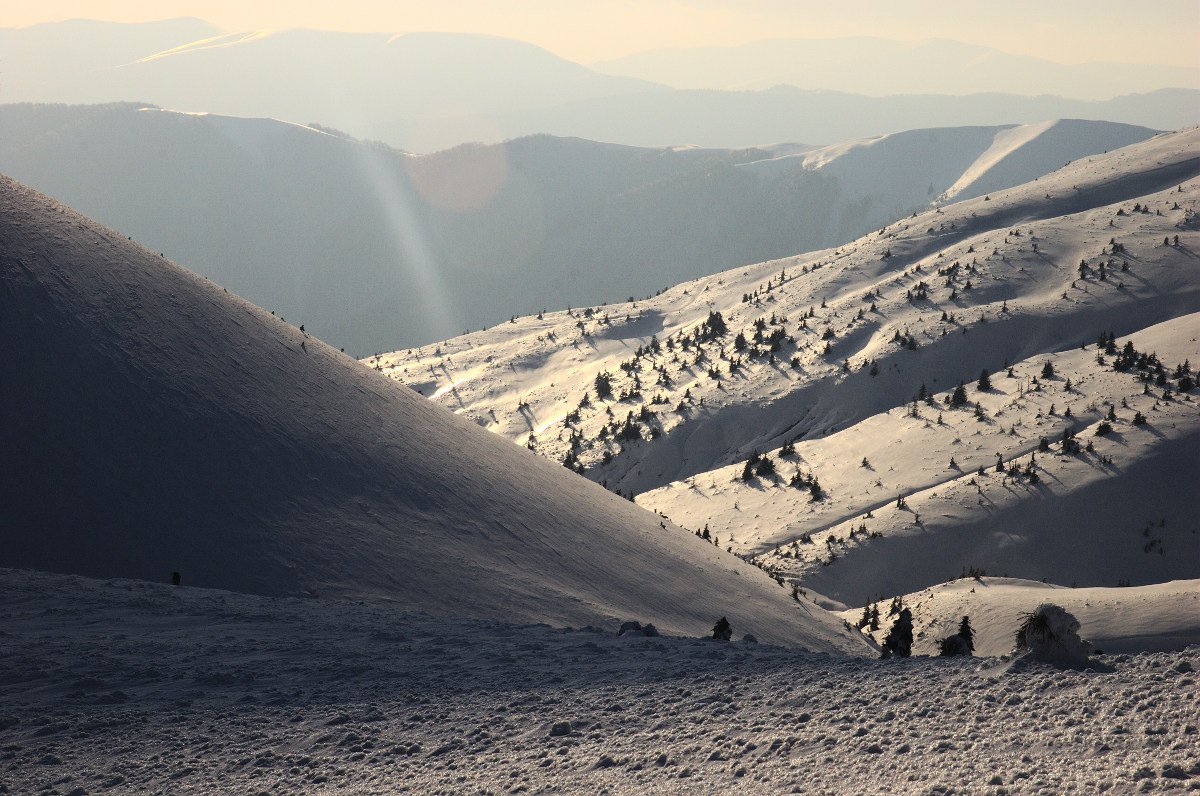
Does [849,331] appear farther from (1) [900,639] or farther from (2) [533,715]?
(2) [533,715]

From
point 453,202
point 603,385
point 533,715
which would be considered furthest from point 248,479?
point 453,202

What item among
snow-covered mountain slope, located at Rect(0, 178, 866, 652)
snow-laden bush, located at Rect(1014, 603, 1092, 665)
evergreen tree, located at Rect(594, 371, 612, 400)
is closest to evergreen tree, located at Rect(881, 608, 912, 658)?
snow-covered mountain slope, located at Rect(0, 178, 866, 652)

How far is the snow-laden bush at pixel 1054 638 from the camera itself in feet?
21.8

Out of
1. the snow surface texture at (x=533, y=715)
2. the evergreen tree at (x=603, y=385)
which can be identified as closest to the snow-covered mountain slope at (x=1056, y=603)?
the snow surface texture at (x=533, y=715)

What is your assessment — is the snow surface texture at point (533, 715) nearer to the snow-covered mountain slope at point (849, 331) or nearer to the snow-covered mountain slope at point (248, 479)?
the snow-covered mountain slope at point (248, 479)

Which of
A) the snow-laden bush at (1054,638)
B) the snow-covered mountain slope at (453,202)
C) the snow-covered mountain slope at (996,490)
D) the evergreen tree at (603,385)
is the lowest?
the snow-laden bush at (1054,638)

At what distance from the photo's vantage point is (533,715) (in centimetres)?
659

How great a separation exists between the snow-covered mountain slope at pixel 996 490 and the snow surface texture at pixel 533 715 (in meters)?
11.4

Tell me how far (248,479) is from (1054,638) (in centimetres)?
823

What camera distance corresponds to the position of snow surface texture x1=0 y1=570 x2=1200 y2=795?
215 inches

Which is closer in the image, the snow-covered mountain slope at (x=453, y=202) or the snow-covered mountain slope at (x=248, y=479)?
the snow-covered mountain slope at (x=248, y=479)

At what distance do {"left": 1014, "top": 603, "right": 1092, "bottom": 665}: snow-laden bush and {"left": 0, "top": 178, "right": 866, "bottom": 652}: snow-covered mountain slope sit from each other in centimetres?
490

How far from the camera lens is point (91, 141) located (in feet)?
398

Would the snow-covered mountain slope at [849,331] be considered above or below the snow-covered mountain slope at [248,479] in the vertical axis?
above
